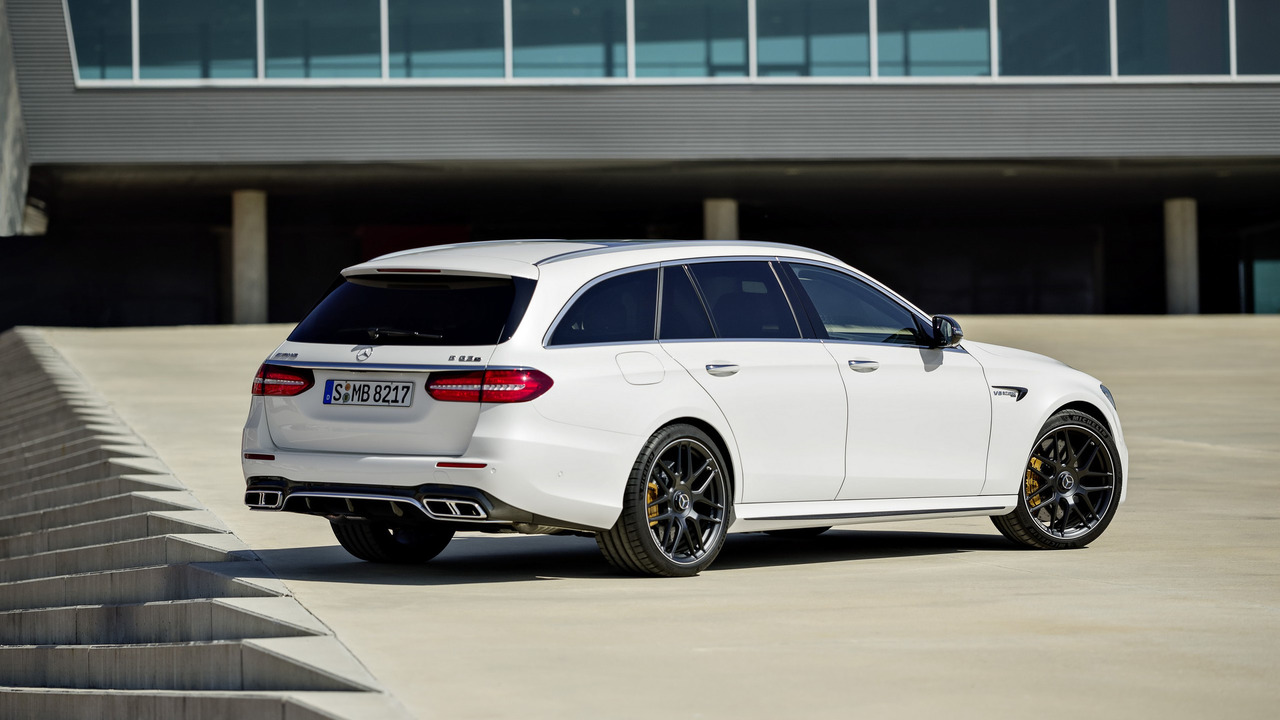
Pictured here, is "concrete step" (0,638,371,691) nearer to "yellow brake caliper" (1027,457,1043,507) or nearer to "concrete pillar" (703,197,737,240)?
"yellow brake caliper" (1027,457,1043,507)

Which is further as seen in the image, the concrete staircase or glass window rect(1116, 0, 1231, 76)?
glass window rect(1116, 0, 1231, 76)

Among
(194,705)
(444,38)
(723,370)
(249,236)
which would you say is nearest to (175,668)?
(194,705)

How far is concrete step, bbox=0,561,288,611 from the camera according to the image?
264 inches

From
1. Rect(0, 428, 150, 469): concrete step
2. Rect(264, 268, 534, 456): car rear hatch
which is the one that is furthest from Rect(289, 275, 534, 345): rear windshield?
Rect(0, 428, 150, 469): concrete step

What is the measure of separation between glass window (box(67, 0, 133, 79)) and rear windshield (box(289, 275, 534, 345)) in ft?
83.5

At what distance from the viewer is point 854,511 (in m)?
8.06

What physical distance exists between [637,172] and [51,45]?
11.2m

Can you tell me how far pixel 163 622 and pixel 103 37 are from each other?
2673cm

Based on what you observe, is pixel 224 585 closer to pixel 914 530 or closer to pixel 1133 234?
pixel 914 530

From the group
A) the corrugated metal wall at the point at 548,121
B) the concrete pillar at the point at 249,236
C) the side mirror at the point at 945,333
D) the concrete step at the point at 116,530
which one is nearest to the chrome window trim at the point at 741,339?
the side mirror at the point at 945,333

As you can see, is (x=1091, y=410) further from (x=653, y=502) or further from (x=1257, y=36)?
(x=1257, y=36)

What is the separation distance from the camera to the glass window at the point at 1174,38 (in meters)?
31.8

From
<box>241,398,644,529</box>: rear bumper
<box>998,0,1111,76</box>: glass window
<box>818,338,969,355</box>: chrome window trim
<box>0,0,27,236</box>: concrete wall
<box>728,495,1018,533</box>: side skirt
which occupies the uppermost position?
<box>998,0,1111,76</box>: glass window

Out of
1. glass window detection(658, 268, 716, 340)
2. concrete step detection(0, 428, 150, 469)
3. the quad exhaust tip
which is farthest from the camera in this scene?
concrete step detection(0, 428, 150, 469)
